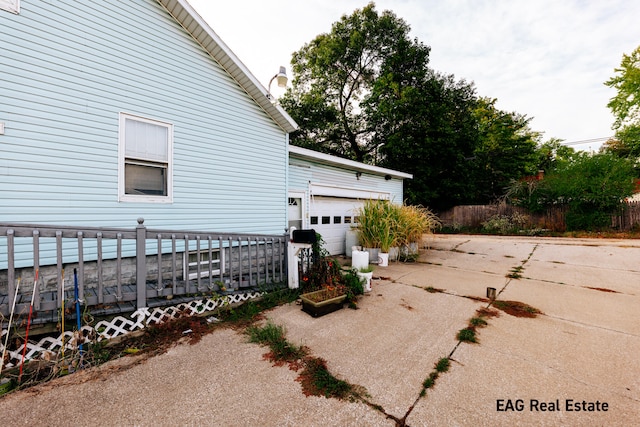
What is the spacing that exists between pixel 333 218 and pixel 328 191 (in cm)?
92

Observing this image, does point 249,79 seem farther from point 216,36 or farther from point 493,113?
point 493,113

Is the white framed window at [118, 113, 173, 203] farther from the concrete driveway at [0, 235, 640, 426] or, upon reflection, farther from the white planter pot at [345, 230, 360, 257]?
the white planter pot at [345, 230, 360, 257]

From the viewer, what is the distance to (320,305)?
11.8 feet

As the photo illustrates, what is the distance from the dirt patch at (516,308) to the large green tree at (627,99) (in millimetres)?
21605

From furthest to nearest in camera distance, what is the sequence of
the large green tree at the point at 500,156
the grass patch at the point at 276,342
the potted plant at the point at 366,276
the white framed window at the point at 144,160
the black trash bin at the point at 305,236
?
the large green tree at the point at 500,156
the potted plant at the point at 366,276
the black trash bin at the point at 305,236
the white framed window at the point at 144,160
the grass patch at the point at 276,342

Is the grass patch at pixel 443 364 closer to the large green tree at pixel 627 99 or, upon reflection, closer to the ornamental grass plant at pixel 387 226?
the ornamental grass plant at pixel 387 226

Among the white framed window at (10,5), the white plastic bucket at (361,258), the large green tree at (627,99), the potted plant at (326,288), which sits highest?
the large green tree at (627,99)

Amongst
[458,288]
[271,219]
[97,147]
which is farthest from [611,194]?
[97,147]

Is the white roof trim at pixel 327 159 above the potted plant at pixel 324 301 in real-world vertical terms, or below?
above

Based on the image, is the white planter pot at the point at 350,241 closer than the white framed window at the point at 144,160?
No

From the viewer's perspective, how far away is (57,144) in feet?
11.5

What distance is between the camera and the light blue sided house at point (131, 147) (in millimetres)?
3238

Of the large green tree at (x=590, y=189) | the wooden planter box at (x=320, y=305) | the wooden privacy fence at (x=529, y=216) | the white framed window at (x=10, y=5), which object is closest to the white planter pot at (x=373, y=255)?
the wooden planter box at (x=320, y=305)

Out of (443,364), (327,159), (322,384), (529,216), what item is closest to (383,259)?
(327,159)
